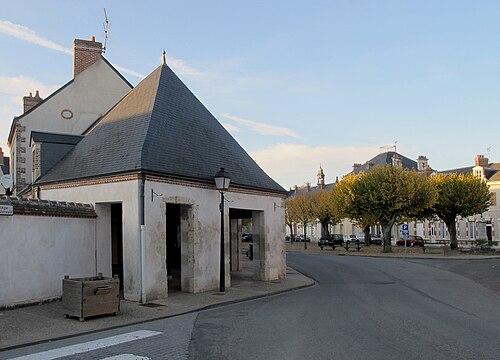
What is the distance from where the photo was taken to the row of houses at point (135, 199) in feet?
42.5

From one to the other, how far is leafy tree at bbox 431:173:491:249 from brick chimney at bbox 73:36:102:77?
30.0 m

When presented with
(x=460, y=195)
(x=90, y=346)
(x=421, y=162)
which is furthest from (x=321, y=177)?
(x=90, y=346)

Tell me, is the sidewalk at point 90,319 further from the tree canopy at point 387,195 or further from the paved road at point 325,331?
the tree canopy at point 387,195

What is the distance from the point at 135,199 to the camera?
13.6 meters

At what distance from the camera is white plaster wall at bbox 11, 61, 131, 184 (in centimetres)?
2142

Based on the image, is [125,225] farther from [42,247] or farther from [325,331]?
[325,331]

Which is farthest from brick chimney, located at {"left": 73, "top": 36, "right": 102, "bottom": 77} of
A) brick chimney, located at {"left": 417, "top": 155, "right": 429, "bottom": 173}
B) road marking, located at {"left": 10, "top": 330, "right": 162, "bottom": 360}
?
brick chimney, located at {"left": 417, "top": 155, "right": 429, "bottom": 173}

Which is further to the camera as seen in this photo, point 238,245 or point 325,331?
point 238,245

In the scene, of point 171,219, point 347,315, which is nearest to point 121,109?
point 171,219

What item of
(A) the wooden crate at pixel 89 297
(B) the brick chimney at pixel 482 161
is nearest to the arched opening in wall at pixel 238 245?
(A) the wooden crate at pixel 89 297

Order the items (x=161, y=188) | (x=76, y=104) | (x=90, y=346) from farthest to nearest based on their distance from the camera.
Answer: (x=76, y=104), (x=161, y=188), (x=90, y=346)

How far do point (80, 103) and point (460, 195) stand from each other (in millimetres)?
32588

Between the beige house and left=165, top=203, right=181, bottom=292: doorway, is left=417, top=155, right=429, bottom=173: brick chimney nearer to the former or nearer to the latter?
the beige house

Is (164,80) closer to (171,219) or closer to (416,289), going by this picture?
(171,219)
